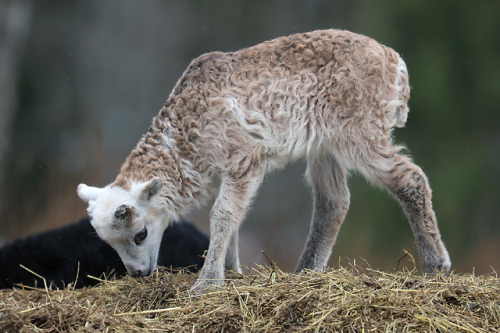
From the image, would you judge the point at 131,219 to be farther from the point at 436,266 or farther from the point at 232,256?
the point at 436,266

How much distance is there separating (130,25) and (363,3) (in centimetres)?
320

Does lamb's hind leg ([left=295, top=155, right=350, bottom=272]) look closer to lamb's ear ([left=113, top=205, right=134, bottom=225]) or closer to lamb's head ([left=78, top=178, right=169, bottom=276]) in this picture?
lamb's head ([left=78, top=178, right=169, bottom=276])

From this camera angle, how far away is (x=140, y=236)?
17.7 ft

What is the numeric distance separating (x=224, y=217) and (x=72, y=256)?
6.86ft

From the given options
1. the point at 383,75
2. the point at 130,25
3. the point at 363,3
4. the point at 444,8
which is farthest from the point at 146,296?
the point at 444,8

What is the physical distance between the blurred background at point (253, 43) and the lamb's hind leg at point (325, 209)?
2342 mm

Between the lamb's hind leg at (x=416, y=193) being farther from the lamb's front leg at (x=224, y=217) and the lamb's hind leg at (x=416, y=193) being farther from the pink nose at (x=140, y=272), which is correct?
the pink nose at (x=140, y=272)

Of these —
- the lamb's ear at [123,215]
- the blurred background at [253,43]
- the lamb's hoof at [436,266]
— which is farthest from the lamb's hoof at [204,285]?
the blurred background at [253,43]

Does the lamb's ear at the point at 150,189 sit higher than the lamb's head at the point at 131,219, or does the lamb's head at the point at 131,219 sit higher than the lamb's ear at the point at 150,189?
the lamb's ear at the point at 150,189

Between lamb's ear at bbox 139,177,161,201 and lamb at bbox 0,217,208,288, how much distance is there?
1.32m

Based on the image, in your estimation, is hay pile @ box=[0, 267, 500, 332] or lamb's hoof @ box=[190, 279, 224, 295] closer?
hay pile @ box=[0, 267, 500, 332]

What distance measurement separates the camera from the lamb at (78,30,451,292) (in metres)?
5.38

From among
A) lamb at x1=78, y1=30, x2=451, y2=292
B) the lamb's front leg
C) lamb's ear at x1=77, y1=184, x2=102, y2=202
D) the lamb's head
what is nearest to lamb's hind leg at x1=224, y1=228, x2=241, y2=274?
lamb at x1=78, y1=30, x2=451, y2=292

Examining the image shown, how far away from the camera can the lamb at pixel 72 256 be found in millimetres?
6496
